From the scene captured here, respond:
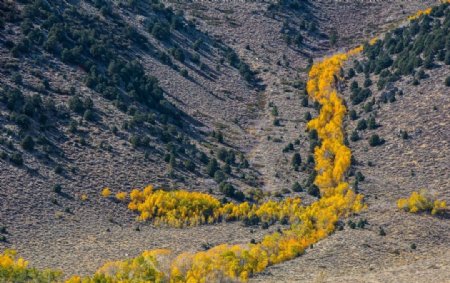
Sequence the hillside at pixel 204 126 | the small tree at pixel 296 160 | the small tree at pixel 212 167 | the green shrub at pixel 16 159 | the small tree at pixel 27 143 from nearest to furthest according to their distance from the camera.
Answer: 1. the hillside at pixel 204 126
2. the green shrub at pixel 16 159
3. the small tree at pixel 27 143
4. the small tree at pixel 212 167
5. the small tree at pixel 296 160

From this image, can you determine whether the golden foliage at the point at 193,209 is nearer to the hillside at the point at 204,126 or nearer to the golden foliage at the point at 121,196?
the golden foliage at the point at 121,196

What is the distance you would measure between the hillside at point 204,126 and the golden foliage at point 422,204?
680 millimetres

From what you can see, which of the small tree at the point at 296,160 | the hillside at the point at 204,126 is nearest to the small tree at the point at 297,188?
the hillside at the point at 204,126

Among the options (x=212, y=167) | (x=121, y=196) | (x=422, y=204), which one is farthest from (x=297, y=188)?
(x=121, y=196)

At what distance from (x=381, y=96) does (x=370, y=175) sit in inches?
Answer: 704

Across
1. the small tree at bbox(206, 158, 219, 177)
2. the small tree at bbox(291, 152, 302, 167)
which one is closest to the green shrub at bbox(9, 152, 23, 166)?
the small tree at bbox(206, 158, 219, 177)

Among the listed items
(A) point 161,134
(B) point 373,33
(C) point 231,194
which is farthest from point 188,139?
(B) point 373,33

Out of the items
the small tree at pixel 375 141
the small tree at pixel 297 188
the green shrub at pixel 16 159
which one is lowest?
the green shrub at pixel 16 159

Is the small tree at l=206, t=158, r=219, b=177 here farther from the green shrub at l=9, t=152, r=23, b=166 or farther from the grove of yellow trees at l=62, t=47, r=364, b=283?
the green shrub at l=9, t=152, r=23, b=166

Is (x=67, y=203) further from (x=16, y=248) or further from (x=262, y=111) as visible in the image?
(x=262, y=111)

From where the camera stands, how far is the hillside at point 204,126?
207 feet

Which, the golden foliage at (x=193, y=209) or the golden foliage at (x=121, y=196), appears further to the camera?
the golden foliage at (x=121, y=196)

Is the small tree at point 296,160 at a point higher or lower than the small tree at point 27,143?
higher

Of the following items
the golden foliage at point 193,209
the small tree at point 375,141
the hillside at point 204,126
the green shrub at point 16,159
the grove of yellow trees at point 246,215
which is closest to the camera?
the grove of yellow trees at point 246,215
